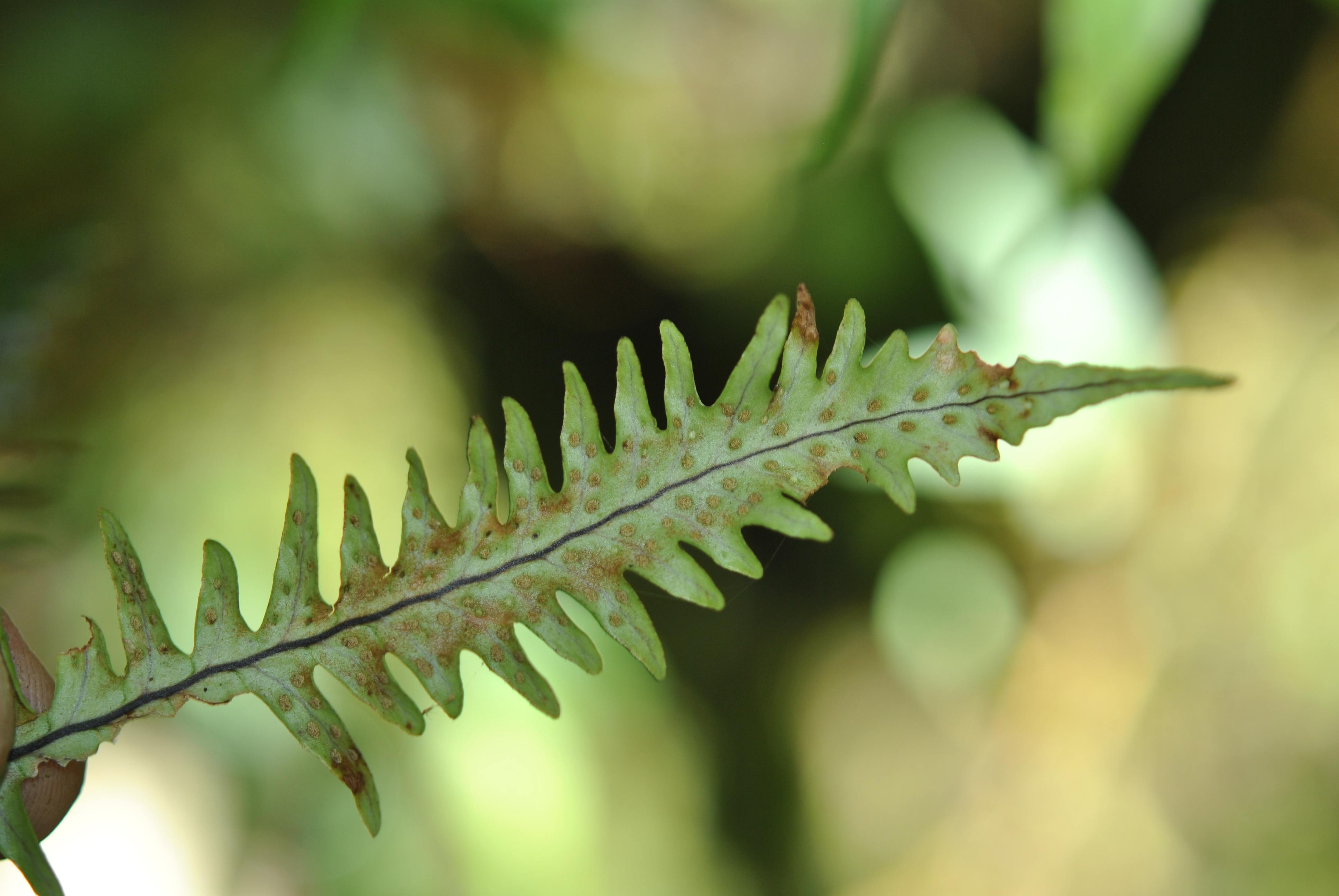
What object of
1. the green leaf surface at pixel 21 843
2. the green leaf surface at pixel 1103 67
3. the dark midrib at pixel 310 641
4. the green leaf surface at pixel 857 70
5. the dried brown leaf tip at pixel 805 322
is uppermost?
the green leaf surface at pixel 1103 67

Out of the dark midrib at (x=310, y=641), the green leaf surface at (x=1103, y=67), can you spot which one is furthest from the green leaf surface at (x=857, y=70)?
the dark midrib at (x=310, y=641)

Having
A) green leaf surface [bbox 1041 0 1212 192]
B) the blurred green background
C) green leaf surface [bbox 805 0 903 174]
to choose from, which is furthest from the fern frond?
the blurred green background

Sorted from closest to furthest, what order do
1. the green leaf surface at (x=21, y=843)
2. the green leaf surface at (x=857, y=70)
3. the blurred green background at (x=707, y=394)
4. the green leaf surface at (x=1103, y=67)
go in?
1. the green leaf surface at (x=21, y=843)
2. the green leaf surface at (x=857, y=70)
3. the green leaf surface at (x=1103, y=67)
4. the blurred green background at (x=707, y=394)

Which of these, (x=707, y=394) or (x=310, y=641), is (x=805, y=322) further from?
(x=707, y=394)

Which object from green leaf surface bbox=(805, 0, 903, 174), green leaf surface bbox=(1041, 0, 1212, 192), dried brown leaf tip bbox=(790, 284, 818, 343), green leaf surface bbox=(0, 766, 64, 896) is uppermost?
green leaf surface bbox=(1041, 0, 1212, 192)

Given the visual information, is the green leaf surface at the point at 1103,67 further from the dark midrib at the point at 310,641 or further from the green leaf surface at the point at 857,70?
the dark midrib at the point at 310,641

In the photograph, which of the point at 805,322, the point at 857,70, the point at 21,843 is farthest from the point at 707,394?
the point at 21,843

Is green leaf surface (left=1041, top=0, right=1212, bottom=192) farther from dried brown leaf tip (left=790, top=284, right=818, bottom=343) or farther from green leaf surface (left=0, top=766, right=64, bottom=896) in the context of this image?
green leaf surface (left=0, top=766, right=64, bottom=896)

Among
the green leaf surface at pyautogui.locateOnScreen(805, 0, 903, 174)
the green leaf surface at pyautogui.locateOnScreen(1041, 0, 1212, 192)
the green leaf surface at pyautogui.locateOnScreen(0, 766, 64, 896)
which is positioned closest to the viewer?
the green leaf surface at pyautogui.locateOnScreen(0, 766, 64, 896)
